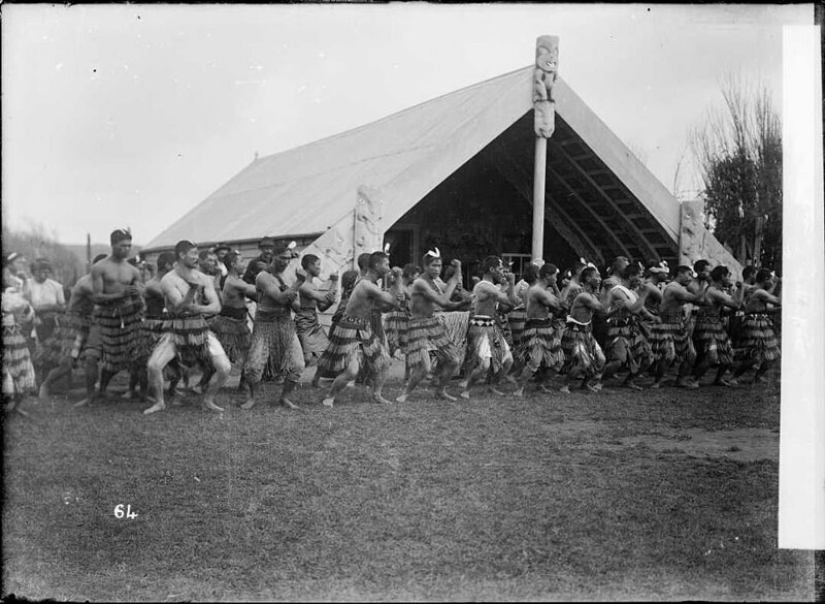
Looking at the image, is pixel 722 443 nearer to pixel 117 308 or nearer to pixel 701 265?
pixel 701 265

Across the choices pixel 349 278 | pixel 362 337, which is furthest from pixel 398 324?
pixel 362 337

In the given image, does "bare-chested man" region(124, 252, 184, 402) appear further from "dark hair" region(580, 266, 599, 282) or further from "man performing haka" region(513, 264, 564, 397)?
"dark hair" region(580, 266, 599, 282)

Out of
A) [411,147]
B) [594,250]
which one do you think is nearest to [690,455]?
[411,147]

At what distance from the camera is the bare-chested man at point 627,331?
1005 cm

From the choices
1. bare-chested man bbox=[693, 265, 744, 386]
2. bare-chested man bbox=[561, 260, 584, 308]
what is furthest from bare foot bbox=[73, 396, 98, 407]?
bare-chested man bbox=[693, 265, 744, 386]

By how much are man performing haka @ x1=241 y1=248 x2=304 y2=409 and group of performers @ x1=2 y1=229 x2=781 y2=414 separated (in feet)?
0.05

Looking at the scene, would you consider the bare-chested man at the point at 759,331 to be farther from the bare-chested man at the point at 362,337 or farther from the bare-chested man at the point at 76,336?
the bare-chested man at the point at 76,336

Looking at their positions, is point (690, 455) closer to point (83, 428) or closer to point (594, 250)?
point (83, 428)

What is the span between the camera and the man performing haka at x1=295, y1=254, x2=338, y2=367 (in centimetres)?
847

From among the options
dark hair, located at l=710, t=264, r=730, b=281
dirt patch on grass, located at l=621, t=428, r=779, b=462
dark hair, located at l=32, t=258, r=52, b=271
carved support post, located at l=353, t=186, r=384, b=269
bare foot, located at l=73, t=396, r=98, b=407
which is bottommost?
dirt patch on grass, located at l=621, t=428, r=779, b=462

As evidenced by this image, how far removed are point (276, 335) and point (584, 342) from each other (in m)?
4.34

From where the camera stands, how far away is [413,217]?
14141 mm

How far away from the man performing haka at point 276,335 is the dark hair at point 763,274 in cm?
586

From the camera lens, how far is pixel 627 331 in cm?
1028
